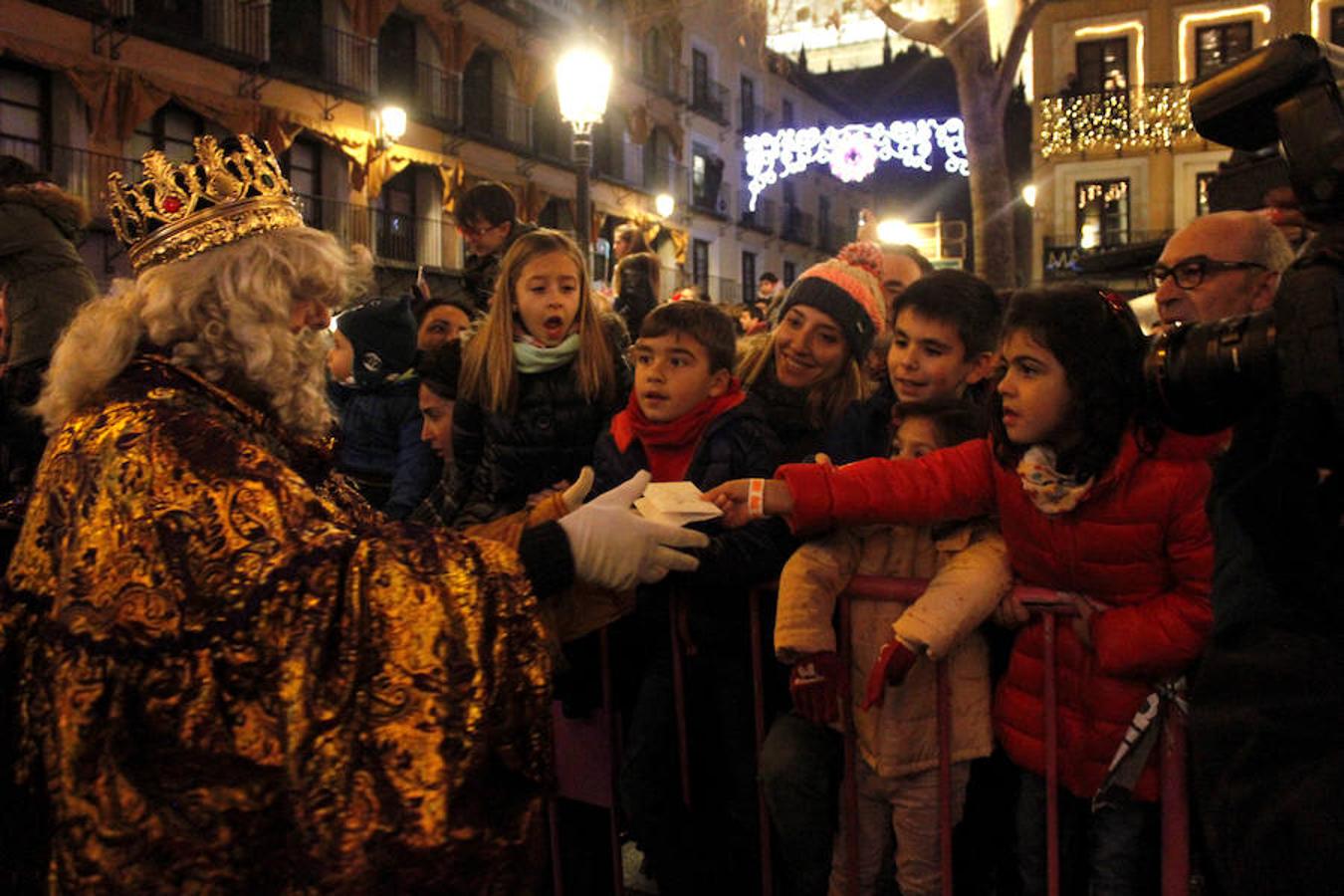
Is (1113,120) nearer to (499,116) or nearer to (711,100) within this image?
(711,100)

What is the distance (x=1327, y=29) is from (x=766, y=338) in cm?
2619

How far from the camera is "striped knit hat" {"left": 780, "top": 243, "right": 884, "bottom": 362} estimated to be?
11.9ft

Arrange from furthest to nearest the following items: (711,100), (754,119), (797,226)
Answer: (797,226) → (754,119) → (711,100)

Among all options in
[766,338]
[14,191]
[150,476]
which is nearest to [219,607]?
[150,476]

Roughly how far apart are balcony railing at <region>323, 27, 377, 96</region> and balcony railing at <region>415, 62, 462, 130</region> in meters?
1.59

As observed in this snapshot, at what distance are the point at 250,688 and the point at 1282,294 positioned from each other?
1787 millimetres

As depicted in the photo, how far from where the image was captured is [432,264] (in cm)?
2431

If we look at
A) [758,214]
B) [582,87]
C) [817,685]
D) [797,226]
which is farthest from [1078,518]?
[797,226]

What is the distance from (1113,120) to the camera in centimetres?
2648

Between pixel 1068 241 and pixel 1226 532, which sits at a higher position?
pixel 1068 241

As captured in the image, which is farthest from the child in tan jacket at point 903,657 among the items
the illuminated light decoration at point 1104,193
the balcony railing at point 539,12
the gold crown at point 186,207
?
the illuminated light decoration at point 1104,193

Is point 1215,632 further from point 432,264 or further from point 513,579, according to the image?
point 432,264

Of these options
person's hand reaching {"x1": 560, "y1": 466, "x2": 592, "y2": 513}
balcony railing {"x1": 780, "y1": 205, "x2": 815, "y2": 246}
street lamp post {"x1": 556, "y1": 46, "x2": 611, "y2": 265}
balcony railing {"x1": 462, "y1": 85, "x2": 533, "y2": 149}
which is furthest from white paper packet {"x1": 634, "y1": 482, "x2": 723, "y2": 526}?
balcony railing {"x1": 780, "y1": 205, "x2": 815, "y2": 246}

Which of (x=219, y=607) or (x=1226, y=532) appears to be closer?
(x=1226, y=532)
